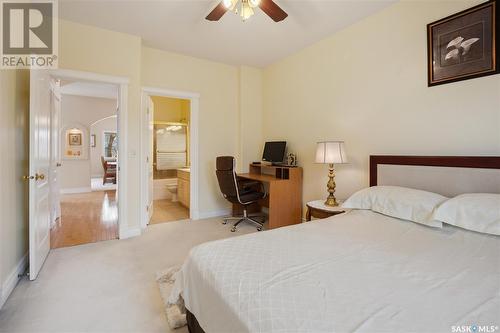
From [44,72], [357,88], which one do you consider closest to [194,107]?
[44,72]

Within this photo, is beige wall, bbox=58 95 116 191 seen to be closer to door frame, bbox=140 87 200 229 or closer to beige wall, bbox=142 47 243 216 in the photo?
door frame, bbox=140 87 200 229

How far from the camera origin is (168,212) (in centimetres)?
460

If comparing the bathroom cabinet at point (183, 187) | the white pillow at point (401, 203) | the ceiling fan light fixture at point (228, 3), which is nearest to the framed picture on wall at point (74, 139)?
the bathroom cabinet at point (183, 187)

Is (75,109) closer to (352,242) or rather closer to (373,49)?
(373,49)

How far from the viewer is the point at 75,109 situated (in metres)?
6.80

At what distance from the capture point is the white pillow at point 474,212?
59.2 inches

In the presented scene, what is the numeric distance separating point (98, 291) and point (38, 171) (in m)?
1.27

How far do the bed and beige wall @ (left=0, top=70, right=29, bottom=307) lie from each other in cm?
154

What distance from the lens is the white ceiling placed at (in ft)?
8.34

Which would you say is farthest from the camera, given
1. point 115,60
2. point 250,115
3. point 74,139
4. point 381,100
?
point 74,139

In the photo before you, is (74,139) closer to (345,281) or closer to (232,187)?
(232,187)

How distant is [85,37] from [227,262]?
10.8ft

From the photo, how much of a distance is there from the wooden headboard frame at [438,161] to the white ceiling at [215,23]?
1.62 m

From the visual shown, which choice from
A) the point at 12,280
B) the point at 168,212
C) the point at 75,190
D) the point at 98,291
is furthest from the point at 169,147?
the point at 98,291
